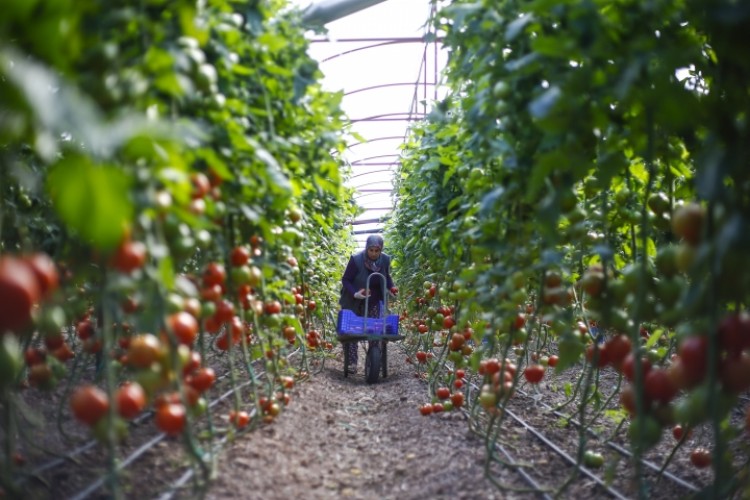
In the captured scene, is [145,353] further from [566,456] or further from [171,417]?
[566,456]

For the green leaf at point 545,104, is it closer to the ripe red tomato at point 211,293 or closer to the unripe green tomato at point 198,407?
the ripe red tomato at point 211,293

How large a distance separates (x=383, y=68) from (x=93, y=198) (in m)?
8.64

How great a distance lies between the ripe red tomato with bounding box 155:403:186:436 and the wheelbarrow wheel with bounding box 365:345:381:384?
12.7ft

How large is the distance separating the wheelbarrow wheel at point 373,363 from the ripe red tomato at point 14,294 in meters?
4.30

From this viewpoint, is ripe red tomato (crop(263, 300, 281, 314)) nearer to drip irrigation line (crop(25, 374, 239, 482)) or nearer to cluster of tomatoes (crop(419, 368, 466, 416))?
drip irrigation line (crop(25, 374, 239, 482))

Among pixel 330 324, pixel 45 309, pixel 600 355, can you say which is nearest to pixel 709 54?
pixel 600 355

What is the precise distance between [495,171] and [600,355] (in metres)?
0.83

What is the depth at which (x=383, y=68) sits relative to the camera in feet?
29.5

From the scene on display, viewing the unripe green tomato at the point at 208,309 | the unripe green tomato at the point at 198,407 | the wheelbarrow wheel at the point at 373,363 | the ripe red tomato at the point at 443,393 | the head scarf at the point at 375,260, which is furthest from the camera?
the head scarf at the point at 375,260

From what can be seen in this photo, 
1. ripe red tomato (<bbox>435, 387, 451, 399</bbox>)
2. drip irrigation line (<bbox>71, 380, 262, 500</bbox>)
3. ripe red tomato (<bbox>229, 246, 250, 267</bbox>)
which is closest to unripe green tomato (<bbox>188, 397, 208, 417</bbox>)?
drip irrigation line (<bbox>71, 380, 262, 500</bbox>)

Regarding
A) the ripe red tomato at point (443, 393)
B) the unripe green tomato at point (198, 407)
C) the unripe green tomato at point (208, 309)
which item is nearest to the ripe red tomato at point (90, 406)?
the unripe green tomato at point (208, 309)

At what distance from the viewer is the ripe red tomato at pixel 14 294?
83 cm

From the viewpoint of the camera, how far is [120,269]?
1047 mm

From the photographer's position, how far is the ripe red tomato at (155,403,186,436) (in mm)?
1224
